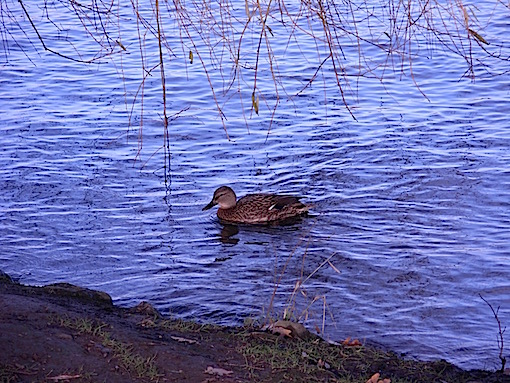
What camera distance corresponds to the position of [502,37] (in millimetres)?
16625

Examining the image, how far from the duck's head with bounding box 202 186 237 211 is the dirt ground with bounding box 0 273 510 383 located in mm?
4136

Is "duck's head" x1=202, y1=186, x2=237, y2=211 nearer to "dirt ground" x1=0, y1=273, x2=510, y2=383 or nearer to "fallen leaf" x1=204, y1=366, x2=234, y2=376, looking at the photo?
"dirt ground" x1=0, y1=273, x2=510, y2=383

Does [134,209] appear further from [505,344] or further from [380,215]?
[505,344]

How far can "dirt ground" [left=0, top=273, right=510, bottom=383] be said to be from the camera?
17.7 feet

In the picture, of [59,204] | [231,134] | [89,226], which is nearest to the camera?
[89,226]

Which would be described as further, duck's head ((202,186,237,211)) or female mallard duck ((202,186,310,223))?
duck's head ((202,186,237,211))

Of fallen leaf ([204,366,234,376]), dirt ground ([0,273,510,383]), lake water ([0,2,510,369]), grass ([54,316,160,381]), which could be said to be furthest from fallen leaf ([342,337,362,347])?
grass ([54,316,160,381])

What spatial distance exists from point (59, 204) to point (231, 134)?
3.21m

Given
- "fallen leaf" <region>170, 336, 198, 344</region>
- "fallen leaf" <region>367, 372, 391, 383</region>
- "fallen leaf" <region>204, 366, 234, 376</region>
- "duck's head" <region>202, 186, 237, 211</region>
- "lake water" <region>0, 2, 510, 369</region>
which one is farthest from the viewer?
"duck's head" <region>202, 186, 237, 211</region>

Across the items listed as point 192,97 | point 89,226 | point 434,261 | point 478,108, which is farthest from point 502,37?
point 89,226

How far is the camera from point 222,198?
11.2 meters

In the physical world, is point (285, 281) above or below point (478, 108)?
below

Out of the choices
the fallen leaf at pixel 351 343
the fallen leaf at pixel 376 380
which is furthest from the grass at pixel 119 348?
the fallen leaf at pixel 351 343

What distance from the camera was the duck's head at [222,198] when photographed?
11180 millimetres
